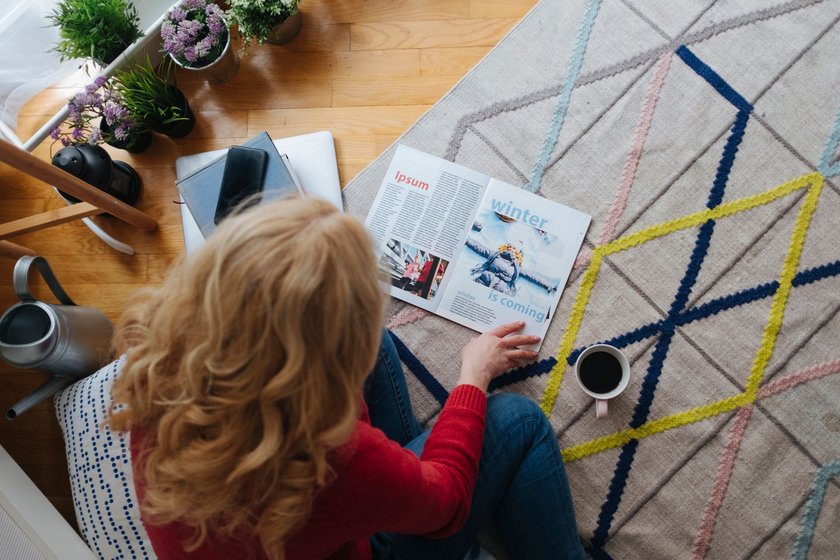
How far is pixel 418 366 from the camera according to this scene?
1.26 metres

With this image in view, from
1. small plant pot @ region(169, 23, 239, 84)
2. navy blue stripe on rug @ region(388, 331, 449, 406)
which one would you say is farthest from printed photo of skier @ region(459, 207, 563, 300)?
small plant pot @ region(169, 23, 239, 84)

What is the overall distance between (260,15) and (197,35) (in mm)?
145

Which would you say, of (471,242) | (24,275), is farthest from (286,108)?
(24,275)

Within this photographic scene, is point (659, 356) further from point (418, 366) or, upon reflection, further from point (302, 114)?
point (302, 114)

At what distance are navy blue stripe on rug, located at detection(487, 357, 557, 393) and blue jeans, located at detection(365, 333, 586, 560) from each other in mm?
164

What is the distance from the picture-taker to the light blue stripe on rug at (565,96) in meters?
1.29

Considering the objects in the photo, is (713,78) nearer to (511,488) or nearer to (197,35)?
(511,488)

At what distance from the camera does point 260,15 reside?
1296 mm

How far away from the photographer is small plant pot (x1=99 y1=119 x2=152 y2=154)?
1.32 m

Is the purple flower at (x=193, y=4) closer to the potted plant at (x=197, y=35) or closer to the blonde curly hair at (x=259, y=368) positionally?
the potted plant at (x=197, y=35)

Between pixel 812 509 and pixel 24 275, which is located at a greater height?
pixel 812 509

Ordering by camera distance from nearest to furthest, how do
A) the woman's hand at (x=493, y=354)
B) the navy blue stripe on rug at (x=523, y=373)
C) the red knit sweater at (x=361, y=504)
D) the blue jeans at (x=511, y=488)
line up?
the red knit sweater at (x=361, y=504)
the blue jeans at (x=511, y=488)
the woman's hand at (x=493, y=354)
the navy blue stripe on rug at (x=523, y=373)

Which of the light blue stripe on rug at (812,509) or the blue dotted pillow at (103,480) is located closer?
the blue dotted pillow at (103,480)

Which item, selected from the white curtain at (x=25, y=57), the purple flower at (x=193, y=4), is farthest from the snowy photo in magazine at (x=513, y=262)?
the white curtain at (x=25, y=57)
